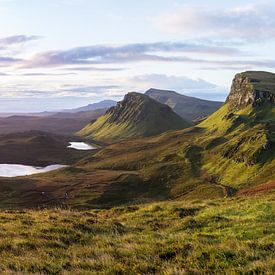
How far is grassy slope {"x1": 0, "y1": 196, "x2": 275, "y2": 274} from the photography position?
1284 cm

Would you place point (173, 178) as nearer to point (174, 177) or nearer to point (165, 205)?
point (174, 177)

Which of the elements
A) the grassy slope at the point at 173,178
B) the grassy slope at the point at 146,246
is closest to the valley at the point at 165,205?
the grassy slope at the point at 146,246

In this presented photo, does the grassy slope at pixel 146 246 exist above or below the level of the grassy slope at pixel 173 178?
above

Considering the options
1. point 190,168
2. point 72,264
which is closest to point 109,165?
point 190,168

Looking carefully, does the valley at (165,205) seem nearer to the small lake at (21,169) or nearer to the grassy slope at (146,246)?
the grassy slope at (146,246)

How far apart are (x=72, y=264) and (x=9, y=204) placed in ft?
280

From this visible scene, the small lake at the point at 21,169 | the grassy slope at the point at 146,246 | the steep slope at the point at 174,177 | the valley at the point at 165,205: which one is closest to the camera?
the grassy slope at the point at 146,246

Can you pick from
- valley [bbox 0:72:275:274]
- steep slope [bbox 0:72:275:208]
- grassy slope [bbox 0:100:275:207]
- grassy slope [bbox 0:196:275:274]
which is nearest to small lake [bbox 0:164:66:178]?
valley [bbox 0:72:275:274]

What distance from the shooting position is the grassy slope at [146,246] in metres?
12.8

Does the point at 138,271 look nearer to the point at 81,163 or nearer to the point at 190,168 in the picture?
the point at 190,168

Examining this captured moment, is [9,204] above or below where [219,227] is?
below

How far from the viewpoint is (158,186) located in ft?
387

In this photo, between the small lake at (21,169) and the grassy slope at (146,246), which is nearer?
the grassy slope at (146,246)

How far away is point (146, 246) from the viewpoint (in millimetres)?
16031
